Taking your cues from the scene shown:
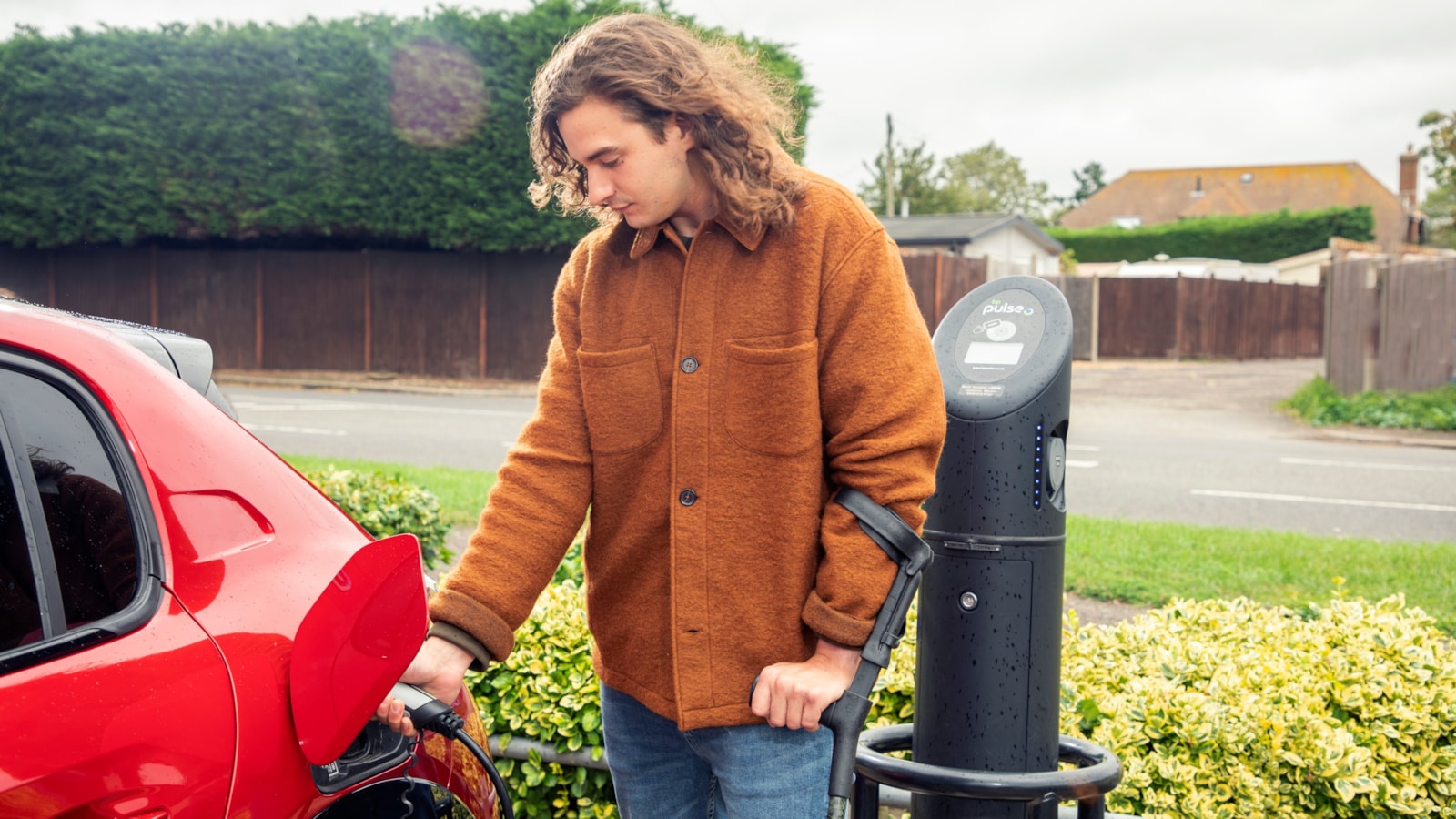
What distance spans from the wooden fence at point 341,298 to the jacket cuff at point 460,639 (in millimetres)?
18865

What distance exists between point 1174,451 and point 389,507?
9392 mm

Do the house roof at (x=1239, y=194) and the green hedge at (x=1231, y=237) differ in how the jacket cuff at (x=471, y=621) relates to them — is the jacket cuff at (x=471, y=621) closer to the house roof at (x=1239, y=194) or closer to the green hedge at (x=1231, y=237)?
the green hedge at (x=1231, y=237)

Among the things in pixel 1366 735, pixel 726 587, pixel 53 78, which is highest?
pixel 53 78

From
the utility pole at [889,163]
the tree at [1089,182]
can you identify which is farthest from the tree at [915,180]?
the tree at [1089,182]

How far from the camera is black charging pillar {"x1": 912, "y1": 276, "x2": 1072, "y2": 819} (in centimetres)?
239

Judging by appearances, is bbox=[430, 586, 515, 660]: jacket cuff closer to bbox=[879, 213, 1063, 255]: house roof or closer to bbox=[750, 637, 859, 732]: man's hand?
bbox=[750, 637, 859, 732]: man's hand

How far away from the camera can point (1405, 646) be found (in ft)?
10.8

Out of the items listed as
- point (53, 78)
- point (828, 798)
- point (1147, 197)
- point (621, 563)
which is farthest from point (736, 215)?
point (1147, 197)

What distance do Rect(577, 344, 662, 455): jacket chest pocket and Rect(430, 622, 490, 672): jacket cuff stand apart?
357 mm

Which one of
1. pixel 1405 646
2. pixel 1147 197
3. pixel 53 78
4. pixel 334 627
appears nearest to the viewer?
pixel 334 627

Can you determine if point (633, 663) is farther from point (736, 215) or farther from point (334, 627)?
point (736, 215)

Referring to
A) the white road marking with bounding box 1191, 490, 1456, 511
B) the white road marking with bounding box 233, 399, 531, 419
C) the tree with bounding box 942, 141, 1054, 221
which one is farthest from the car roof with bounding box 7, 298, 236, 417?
the tree with bounding box 942, 141, 1054, 221

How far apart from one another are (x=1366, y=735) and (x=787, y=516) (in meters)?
1.93

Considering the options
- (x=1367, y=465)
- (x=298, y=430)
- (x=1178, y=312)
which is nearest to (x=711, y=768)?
(x=1367, y=465)
